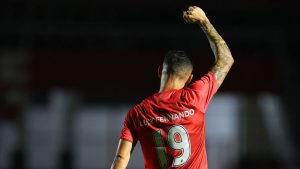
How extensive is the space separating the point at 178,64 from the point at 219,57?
14.3 inches

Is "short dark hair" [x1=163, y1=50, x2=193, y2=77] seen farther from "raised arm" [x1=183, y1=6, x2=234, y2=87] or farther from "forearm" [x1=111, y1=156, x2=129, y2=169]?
"forearm" [x1=111, y1=156, x2=129, y2=169]

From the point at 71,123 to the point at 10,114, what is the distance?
341cm

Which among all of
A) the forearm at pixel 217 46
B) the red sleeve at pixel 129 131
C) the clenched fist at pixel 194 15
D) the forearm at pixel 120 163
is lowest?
the forearm at pixel 120 163

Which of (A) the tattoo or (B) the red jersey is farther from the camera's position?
(A) the tattoo

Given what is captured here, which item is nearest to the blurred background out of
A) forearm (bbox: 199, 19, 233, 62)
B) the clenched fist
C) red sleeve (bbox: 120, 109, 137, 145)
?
forearm (bbox: 199, 19, 233, 62)

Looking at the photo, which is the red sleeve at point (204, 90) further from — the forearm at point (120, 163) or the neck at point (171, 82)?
the forearm at point (120, 163)

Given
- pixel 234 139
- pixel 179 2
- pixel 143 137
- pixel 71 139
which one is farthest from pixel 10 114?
pixel 143 137

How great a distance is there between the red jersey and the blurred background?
44.4ft

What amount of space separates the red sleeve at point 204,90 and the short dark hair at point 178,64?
125 mm

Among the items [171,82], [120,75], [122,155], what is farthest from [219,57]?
[120,75]

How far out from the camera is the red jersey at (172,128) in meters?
4.71

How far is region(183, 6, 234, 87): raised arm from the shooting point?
4.91 metres

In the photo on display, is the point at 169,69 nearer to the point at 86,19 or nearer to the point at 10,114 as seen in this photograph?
the point at 10,114

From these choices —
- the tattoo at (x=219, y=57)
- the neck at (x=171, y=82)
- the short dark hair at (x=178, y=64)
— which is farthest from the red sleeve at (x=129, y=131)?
the tattoo at (x=219, y=57)
